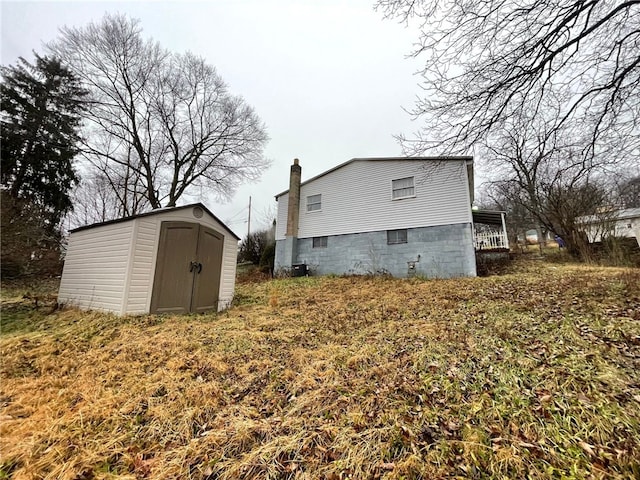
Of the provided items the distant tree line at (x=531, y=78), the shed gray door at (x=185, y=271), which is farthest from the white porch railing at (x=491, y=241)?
the shed gray door at (x=185, y=271)

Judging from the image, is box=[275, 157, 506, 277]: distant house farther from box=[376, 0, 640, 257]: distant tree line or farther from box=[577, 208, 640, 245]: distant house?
box=[577, 208, 640, 245]: distant house

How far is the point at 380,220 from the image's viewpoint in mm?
11195

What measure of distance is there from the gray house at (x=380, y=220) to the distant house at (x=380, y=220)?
0.04 meters

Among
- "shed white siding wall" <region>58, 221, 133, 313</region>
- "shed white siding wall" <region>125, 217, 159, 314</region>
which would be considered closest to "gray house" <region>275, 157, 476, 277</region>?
"shed white siding wall" <region>125, 217, 159, 314</region>

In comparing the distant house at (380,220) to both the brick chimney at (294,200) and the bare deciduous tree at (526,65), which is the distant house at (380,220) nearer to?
the brick chimney at (294,200)

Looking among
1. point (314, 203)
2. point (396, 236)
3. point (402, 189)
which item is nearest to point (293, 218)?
point (314, 203)

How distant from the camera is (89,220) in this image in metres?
17.5

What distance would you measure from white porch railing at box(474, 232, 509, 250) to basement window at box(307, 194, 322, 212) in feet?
26.2

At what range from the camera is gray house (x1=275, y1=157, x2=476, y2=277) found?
9.74 metres

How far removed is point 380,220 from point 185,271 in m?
8.09

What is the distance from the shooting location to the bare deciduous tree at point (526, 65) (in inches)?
149

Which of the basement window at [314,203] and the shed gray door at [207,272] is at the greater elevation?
the basement window at [314,203]

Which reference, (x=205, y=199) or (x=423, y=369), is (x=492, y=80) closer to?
(x=423, y=369)

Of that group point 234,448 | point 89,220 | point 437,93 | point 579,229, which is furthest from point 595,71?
point 89,220
